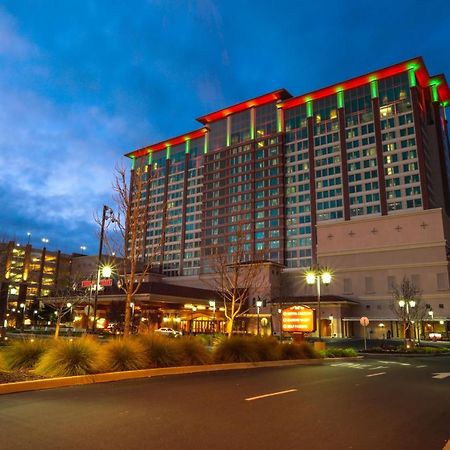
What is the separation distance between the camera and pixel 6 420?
7910 mm

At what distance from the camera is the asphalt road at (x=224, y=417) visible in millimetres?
6793

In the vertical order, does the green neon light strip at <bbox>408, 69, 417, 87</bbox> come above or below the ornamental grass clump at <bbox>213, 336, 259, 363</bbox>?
above

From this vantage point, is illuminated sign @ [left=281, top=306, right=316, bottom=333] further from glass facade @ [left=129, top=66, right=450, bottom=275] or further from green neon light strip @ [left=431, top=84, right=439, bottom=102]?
green neon light strip @ [left=431, top=84, right=439, bottom=102]

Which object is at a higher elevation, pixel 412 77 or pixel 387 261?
pixel 412 77

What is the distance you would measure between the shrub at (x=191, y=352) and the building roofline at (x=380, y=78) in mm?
97932

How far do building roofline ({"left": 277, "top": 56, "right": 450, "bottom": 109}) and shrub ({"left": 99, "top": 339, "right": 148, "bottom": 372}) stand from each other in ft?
331

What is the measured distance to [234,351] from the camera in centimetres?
2053

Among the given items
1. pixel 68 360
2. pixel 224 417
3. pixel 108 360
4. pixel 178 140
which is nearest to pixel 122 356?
pixel 108 360

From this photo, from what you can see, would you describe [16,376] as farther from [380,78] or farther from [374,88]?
[380,78]

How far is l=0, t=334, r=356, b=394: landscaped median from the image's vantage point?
12711mm

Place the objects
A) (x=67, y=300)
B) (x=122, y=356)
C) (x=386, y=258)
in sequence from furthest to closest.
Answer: (x=386, y=258) < (x=67, y=300) < (x=122, y=356)

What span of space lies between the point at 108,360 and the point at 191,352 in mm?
4385

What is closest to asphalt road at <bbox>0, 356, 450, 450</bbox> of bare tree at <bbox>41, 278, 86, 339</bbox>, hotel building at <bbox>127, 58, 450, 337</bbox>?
bare tree at <bbox>41, 278, 86, 339</bbox>

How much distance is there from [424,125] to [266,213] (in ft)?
138
